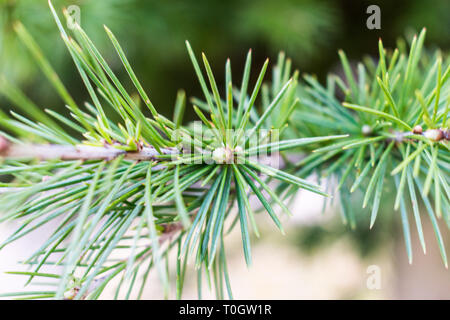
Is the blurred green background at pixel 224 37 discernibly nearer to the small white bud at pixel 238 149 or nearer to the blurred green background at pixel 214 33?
the blurred green background at pixel 214 33

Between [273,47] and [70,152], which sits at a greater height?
[273,47]

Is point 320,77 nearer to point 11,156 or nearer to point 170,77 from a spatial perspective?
point 170,77

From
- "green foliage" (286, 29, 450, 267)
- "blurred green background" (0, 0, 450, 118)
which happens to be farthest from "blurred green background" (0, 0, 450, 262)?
"green foliage" (286, 29, 450, 267)

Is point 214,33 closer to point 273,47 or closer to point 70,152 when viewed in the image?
point 273,47

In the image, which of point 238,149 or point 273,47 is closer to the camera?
point 238,149

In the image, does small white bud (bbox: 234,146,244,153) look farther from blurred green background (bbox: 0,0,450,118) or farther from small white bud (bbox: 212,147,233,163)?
blurred green background (bbox: 0,0,450,118)

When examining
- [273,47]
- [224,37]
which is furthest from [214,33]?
[273,47]

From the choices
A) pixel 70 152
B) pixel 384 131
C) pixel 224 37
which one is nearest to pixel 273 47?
pixel 224 37
